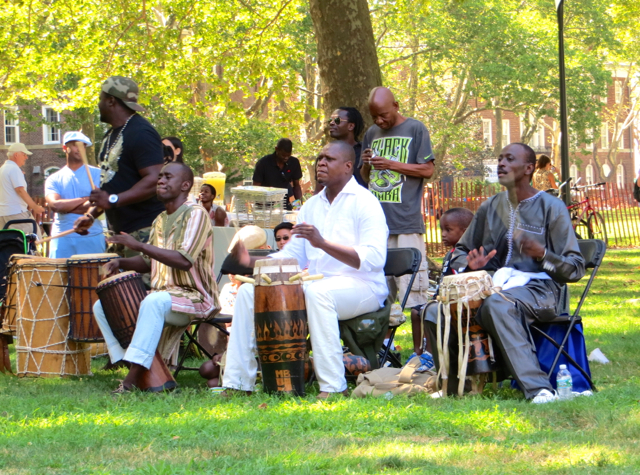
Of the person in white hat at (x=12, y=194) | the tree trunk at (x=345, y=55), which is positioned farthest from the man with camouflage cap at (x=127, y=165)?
the person in white hat at (x=12, y=194)

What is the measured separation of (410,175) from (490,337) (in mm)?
2105

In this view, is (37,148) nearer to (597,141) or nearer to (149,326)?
(597,141)

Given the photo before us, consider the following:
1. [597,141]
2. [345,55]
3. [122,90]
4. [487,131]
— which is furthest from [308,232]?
[597,141]

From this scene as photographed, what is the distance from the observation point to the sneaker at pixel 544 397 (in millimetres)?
4963

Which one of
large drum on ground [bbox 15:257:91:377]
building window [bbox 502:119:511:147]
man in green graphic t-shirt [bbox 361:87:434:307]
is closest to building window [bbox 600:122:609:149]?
building window [bbox 502:119:511:147]

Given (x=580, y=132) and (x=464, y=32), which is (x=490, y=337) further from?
(x=580, y=132)

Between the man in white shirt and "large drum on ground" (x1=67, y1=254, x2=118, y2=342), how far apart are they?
1.27m

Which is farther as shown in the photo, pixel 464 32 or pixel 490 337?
pixel 464 32

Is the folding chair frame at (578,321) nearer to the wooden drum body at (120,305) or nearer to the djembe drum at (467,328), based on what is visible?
the djembe drum at (467,328)

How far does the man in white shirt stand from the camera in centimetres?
550

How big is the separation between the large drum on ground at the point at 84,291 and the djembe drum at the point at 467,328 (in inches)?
106

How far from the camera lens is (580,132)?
29.6 metres

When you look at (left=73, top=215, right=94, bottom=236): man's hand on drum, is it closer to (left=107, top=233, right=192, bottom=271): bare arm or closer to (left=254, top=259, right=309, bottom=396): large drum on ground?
(left=107, top=233, right=192, bottom=271): bare arm

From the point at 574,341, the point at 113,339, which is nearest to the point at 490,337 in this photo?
the point at 574,341
